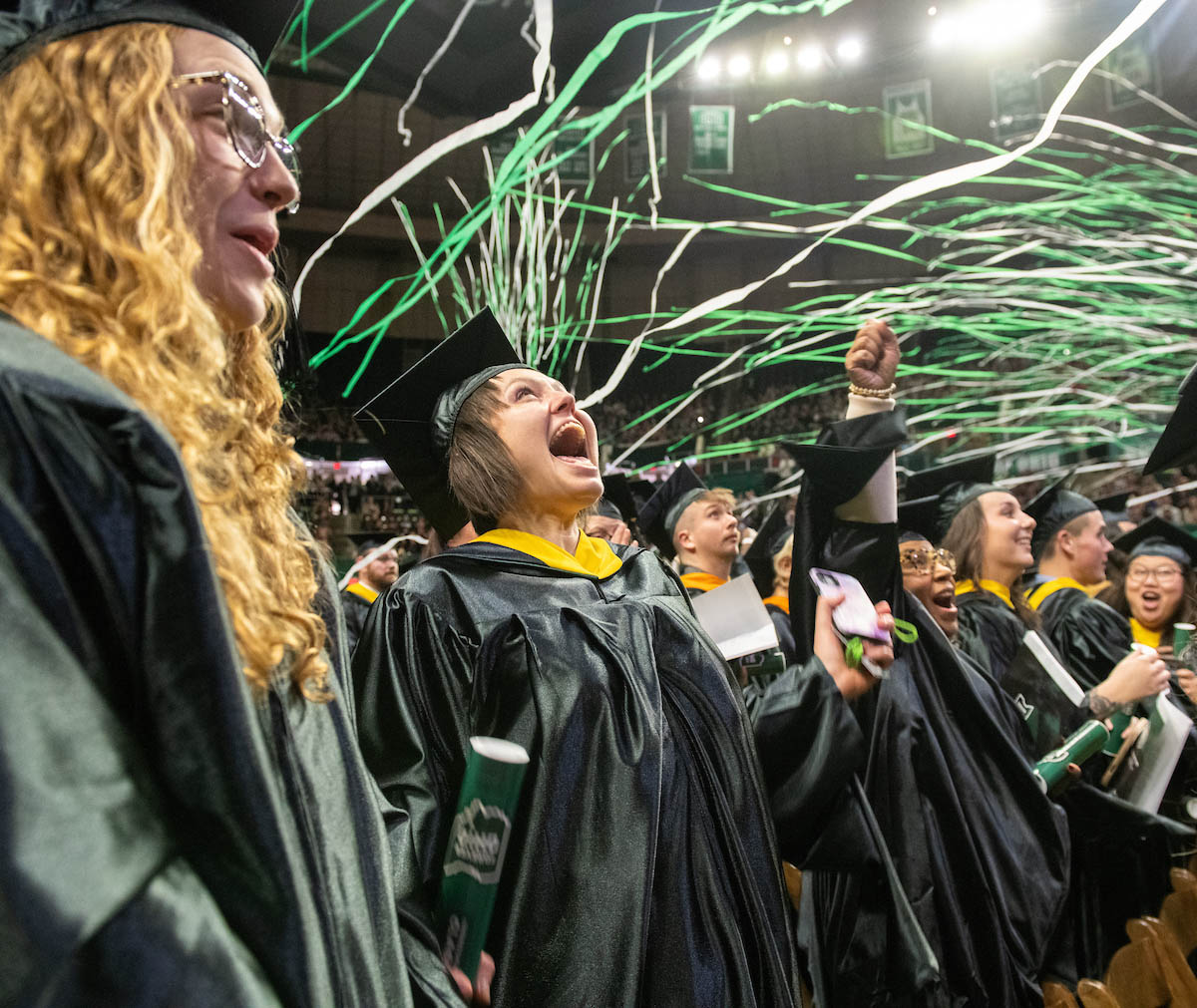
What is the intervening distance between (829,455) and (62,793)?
2.15 m

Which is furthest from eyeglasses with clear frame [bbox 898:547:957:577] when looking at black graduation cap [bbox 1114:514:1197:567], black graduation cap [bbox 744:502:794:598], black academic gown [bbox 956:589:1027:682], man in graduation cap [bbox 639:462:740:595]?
black graduation cap [bbox 1114:514:1197:567]

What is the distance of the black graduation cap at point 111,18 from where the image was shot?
100 centimetres

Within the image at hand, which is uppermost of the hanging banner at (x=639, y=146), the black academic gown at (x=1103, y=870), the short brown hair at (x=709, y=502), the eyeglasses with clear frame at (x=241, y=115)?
the hanging banner at (x=639, y=146)

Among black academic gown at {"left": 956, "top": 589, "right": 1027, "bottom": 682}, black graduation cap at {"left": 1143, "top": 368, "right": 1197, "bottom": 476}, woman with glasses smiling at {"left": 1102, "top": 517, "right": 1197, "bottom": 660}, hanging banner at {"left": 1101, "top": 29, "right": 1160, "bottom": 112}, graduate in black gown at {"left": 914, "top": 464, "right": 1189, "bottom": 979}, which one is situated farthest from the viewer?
hanging banner at {"left": 1101, "top": 29, "right": 1160, "bottom": 112}

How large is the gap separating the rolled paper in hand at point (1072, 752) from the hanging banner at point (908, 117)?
1314cm

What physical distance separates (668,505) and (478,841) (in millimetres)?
4390

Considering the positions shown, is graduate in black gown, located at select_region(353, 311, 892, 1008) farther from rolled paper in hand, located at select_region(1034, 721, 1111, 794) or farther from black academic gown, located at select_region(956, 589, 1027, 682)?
black academic gown, located at select_region(956, 589, 1027, 682)

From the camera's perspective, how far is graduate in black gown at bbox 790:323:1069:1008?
254 cm

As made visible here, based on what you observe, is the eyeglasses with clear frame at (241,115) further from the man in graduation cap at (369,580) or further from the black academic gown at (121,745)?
the man in graduation cap at (369,580)

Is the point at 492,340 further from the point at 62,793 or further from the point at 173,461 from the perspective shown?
the point at 62,793

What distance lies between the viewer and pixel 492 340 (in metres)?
2.38

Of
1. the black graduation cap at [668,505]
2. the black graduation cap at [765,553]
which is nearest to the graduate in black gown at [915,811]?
the black graduation cap at [668,505]

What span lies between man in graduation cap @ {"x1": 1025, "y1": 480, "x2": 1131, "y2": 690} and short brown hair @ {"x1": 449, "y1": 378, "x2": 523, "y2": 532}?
3.94 metres

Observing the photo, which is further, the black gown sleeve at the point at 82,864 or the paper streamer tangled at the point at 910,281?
the paper streamer tangled at the point at 910,281
